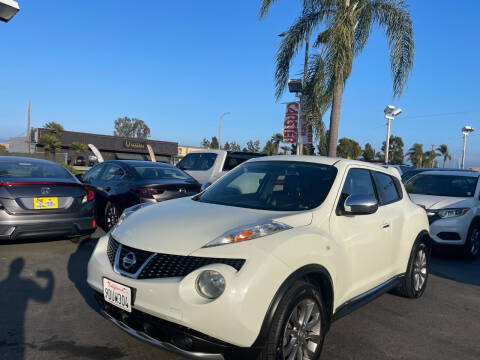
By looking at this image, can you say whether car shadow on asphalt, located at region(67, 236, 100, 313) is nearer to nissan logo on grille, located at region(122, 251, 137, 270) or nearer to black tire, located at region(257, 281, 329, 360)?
nissan logo on grille, located at region(122, 251, 137, 270)

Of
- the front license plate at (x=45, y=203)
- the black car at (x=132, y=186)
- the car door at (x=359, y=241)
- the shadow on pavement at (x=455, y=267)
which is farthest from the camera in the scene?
the black car at (x=132, y=186)

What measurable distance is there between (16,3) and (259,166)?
5.79 m

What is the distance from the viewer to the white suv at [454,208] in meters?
6.83

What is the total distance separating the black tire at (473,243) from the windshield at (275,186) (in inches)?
177

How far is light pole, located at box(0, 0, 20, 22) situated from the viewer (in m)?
6.93

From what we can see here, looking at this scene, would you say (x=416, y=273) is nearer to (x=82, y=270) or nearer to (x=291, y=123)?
(x=82, y=270)

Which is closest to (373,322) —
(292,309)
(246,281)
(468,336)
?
(468,336)

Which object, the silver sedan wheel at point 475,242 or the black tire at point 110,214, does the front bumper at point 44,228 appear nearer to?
the black tire at point 110,214

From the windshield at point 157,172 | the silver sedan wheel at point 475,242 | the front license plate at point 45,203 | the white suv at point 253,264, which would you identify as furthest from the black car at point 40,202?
the silver sedan wheel at point 475,242

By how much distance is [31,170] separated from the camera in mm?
6316

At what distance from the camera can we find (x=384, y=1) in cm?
1283

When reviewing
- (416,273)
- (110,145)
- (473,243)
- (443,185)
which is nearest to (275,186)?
(416,273)

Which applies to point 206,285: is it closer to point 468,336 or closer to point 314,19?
point 468,336

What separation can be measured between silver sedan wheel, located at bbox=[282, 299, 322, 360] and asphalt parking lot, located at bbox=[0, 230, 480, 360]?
0.43 m
